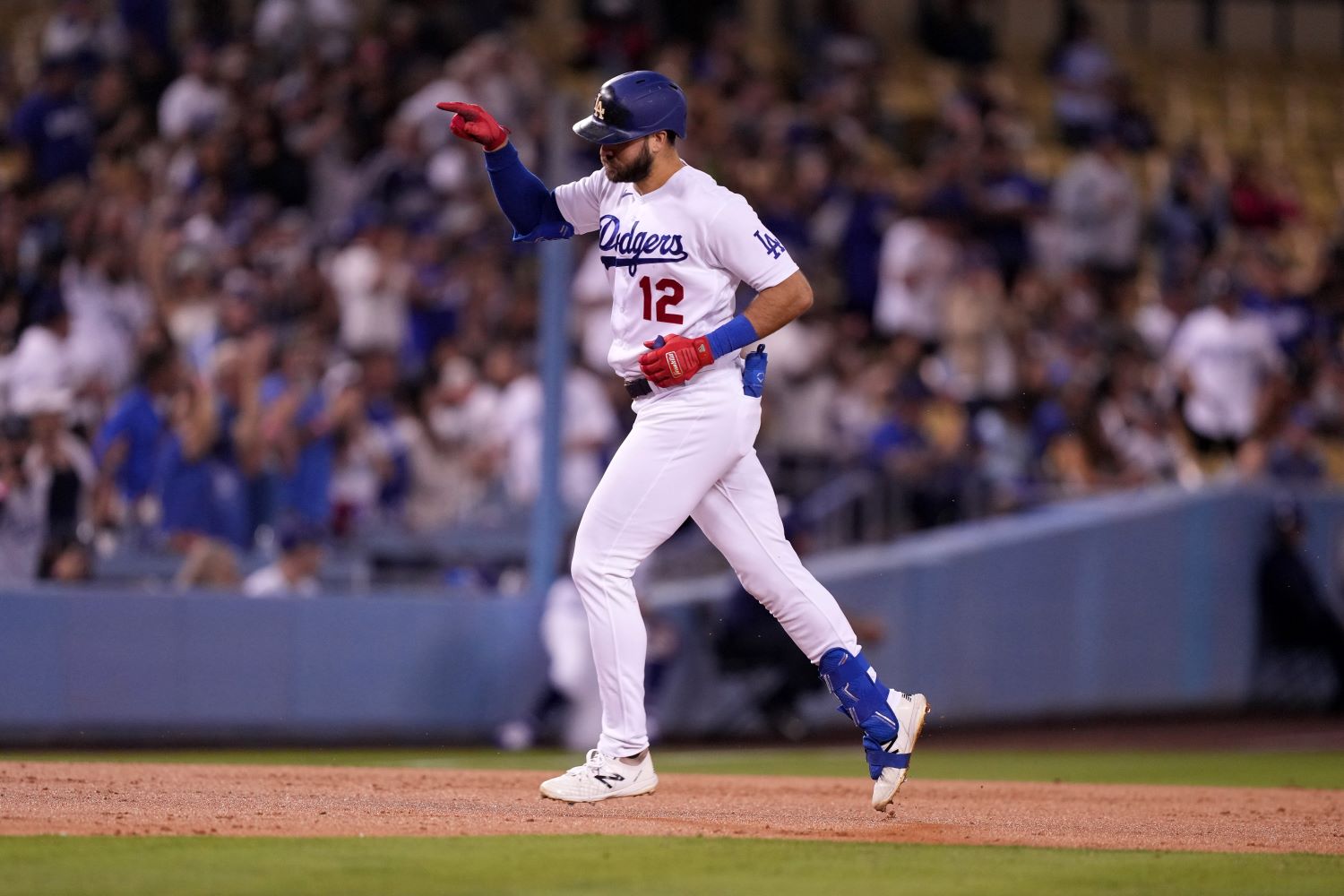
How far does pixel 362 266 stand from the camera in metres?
12.7

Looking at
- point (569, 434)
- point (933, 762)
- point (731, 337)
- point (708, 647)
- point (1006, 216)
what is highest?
point (1006, 216)

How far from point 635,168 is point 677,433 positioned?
2.66ft

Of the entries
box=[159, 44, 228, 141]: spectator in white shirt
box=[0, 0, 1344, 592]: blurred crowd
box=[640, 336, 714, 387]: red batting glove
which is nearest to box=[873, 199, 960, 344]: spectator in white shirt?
box=[0, 0, 1344, 592]: blurred crowd

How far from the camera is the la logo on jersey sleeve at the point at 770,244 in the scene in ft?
20.2

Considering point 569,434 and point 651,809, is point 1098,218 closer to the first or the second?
point 569,434

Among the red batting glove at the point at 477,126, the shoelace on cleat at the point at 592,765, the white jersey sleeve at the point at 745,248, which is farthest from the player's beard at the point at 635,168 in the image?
the shoelace on cleat at the point at 592,765

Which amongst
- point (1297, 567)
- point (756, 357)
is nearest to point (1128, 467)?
point (1297, 567)

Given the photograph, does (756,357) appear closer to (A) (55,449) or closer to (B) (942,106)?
(A) (55,449)

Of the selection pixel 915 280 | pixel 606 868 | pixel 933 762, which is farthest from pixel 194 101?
pixel 606 868

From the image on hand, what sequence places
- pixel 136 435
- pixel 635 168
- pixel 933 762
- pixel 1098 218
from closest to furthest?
pixel 635 168 < pixel 136 435 < pixel 933 762 < pixel 1098 218

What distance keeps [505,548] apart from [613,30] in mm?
5896

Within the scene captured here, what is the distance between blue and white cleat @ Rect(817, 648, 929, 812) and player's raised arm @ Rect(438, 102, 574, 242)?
1616 millimetres

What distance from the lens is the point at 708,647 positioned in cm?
1267

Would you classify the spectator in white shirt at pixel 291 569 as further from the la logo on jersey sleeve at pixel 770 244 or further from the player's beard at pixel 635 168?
the la logo on jersey sleeve at pixel 770 244
